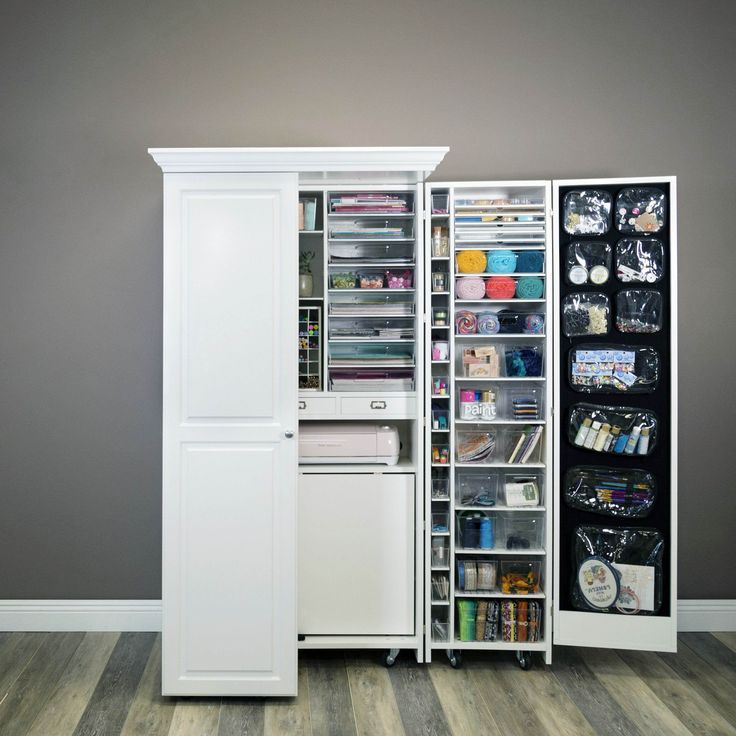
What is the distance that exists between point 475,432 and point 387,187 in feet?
3.81

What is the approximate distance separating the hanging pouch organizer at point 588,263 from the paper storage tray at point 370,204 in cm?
73

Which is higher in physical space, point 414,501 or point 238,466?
point 238,466

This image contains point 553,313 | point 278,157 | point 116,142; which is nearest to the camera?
point 278,157

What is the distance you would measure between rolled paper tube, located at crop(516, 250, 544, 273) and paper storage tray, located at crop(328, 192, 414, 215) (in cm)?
53

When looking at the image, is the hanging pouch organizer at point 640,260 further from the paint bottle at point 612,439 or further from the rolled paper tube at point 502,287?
the paint bottle at point 612,439

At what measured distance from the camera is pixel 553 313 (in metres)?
2.68

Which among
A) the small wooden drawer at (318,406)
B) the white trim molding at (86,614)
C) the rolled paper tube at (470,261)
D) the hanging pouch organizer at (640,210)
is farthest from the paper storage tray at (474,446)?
the white trim molding at (86,614)

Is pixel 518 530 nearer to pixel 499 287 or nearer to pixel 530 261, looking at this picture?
pixel 499 287

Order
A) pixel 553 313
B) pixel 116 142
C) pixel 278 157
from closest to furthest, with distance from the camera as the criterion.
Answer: pixel 278 157 < pixel 553 313 < pixel 116 142

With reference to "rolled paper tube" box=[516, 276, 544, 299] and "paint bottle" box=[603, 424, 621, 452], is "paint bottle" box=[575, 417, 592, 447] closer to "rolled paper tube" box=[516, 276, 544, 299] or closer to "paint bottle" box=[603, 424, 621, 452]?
"paint bottle" box=[603, 424, 621, 452]

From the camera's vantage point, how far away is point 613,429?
105 inches

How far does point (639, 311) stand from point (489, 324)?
0.63m

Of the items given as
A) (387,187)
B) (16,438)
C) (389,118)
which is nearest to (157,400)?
(16,438)

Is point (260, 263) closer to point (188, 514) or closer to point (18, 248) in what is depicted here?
point (188, 514)
